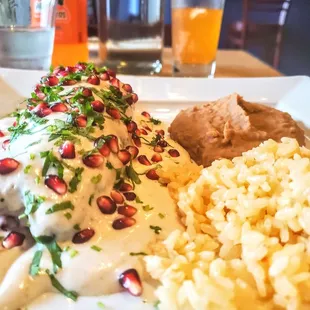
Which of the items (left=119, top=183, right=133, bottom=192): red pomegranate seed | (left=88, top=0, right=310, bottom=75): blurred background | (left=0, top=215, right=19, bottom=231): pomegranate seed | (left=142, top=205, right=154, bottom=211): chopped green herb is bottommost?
(left=88, top=0, right=310, bottom=75): blurred background

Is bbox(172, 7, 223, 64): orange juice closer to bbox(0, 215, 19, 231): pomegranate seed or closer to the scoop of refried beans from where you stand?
the scoop of refried beans

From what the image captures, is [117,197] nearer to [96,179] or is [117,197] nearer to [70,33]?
[96,179]

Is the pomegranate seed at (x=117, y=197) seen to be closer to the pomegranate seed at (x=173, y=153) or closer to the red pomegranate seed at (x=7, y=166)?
the red pomegranate seed at (x=7, y=166)

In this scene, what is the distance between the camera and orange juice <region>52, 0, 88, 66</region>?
2.36 meters

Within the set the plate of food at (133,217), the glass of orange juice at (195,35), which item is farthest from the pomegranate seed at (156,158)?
the glass of orange juice at (195,35)

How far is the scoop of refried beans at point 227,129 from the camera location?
4.86 ft

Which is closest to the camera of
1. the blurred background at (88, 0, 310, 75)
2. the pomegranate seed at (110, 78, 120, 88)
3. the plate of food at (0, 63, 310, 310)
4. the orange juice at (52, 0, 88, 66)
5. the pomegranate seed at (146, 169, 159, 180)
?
the plate of food at (0, 63, 310, 310)

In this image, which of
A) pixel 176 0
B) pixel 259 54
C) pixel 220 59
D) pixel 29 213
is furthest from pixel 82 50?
pixel 259 54

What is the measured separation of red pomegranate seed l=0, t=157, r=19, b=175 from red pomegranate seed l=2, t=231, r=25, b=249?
0.46 ft

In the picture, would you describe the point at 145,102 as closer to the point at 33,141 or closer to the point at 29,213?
the point at 33,141

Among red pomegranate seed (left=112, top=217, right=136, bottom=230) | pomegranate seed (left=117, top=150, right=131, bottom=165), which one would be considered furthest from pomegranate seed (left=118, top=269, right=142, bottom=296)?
pomegranate seed (left=117, top=150, right=131, bottom=165)

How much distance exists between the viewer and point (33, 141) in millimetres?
1166

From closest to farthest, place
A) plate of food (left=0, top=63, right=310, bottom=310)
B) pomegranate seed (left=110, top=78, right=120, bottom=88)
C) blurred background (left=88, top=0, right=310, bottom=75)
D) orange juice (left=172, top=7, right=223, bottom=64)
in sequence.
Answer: plate of food (left=0, top=63, right=310, bottom=310), pomegranate seed (left=110, top=78, right=120, bottom=88), orange juice (left=172, top=7, right=223, bottom=64), blurred background (left=88, top=0, right=310, bottom=75)

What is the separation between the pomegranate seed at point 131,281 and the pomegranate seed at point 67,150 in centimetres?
30
